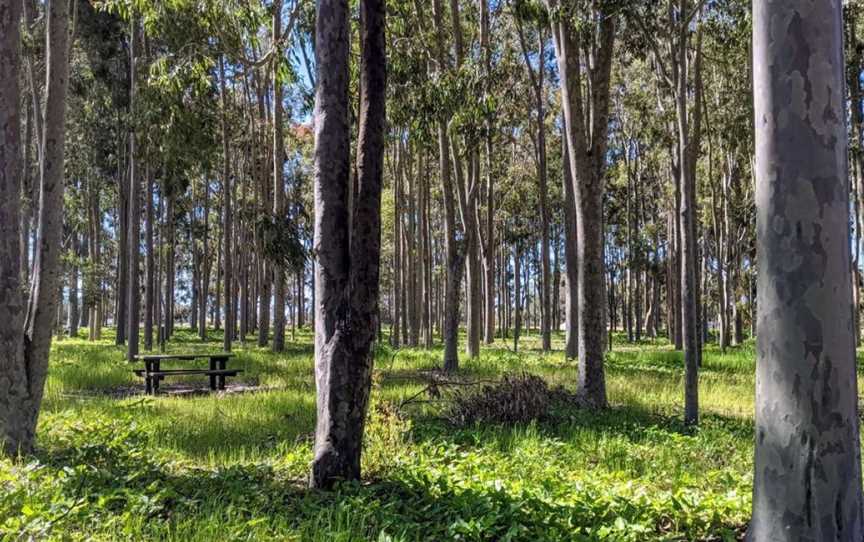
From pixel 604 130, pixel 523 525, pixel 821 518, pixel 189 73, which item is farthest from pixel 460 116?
pixel 821 518

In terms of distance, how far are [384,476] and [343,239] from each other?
1.83m

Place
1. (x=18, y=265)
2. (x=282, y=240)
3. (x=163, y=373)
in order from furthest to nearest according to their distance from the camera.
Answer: (x=163, y=373) < (x=282, y=240) < (x=18, y=265)

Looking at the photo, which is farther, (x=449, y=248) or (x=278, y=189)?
(x=278, y=189)

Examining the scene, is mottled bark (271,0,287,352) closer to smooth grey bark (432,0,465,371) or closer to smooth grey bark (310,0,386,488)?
smooth grey bark (432,0,465,371)

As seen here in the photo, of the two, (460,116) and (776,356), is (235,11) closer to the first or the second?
(460,116)

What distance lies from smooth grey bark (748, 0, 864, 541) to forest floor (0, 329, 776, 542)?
896 millimetres

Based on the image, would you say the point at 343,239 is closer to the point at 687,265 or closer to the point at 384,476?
the point at 384,476

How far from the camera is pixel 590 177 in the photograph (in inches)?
357

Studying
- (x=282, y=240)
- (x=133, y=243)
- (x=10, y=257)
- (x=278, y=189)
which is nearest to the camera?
(x=10, y=257)

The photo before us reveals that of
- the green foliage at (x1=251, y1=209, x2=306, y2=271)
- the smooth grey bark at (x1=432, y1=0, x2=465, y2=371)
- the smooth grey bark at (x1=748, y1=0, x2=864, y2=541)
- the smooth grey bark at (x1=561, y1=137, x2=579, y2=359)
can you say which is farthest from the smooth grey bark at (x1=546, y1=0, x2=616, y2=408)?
the smooth grey bark at (x1=561, y1=137, x2=579, y2=359)

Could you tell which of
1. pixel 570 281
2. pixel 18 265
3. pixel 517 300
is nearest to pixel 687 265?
pixel 18 265

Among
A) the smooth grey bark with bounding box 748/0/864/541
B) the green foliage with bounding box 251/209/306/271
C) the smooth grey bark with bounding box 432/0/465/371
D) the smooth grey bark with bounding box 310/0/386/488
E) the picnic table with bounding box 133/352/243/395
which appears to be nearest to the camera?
the smooth grey bark with bounding box 748/0/864/541

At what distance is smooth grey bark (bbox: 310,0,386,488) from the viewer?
4645mm

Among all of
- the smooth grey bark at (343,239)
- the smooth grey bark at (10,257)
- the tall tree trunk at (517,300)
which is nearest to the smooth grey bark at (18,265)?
the smooth grey bark at (10,257)
